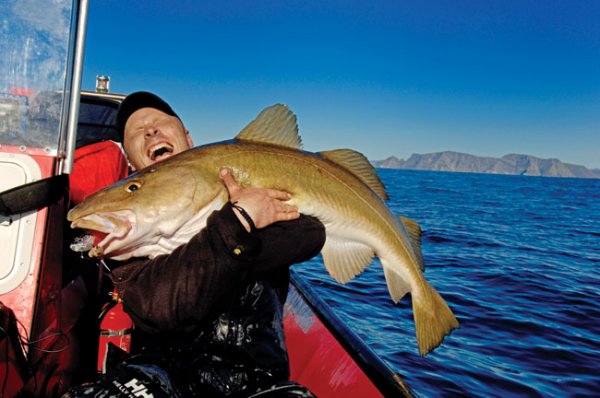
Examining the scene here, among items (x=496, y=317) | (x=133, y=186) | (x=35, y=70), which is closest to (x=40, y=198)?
(x=133, y=186)

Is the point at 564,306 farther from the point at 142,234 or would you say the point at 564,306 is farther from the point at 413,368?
the point at 142,234

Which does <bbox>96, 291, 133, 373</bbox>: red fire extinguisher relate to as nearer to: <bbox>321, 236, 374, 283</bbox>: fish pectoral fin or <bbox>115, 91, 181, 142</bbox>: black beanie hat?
<bbox>115, 91, 181, 142</bbox>: black beanie hat

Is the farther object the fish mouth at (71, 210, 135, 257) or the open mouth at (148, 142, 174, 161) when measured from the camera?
the open mouth at (148, 142, 174, 161)

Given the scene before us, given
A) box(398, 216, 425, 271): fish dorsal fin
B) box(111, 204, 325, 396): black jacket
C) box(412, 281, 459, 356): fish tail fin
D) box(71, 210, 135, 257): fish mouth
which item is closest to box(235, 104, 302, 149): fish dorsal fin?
box(111, 204, 325, 396): black jacket

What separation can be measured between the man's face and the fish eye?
878mm

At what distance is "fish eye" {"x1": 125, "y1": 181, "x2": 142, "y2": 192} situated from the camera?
83.0 inches

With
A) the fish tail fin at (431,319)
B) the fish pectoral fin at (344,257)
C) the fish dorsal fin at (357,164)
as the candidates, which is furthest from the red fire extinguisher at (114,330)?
the fish tail fin at (431,319)

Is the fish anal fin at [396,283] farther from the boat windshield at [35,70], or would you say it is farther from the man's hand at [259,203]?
the boat windshield at [35,70]

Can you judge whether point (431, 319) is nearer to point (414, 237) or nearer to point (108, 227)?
point (414, 237)

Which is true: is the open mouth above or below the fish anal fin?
above

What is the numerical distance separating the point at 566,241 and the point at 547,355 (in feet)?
34.8

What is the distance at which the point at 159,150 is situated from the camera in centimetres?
A: 306

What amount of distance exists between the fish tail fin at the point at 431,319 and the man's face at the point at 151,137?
2.03 meters

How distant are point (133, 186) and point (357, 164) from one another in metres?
1.49
